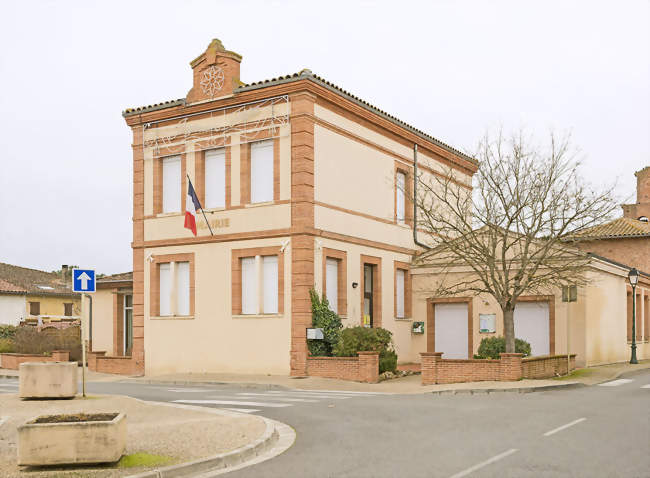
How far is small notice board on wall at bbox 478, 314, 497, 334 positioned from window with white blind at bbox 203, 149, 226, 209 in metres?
10.4

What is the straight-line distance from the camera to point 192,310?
28000 mm

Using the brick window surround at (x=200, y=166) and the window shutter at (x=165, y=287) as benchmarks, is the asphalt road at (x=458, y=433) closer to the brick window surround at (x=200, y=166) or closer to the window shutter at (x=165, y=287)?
→ the window shutter at (x=165, y=287)

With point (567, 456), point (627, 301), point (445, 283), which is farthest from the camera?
point (627, 301)

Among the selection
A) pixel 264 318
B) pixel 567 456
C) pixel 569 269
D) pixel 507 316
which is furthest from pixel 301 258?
pixel 567 456

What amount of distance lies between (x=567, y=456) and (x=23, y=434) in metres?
6.38

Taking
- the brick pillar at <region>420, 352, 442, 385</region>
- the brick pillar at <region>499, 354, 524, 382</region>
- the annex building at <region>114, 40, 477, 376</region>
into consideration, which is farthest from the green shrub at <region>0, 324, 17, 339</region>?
the brick pillar at <region>499, 354, 524, 382</region>

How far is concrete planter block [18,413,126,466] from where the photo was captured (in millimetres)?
9320

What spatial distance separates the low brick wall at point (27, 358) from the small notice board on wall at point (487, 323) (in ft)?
51.6

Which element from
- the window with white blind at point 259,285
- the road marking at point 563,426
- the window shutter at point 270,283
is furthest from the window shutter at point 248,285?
the road marking at point 563,426

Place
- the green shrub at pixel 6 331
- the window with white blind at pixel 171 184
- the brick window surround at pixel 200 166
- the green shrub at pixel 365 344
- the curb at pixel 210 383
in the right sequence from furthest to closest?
the green shrub at pixel 6 331 → the window with white blind at pixel 171 184 → the brick window surround at pixel 200 166 → the green shrub at pixel 365 344 → the curb at pixel 210 383

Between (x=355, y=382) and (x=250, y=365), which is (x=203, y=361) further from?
(x=355, y=382)

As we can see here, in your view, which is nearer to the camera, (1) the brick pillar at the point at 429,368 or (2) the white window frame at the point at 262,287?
(1) the brick pillar at the point at 429,368

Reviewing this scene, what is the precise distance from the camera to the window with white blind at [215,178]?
2798 centimetres

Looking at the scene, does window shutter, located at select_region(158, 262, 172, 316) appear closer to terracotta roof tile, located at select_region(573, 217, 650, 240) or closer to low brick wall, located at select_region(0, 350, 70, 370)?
low brick wall, located at select_region(0, 350, 70, 370)
